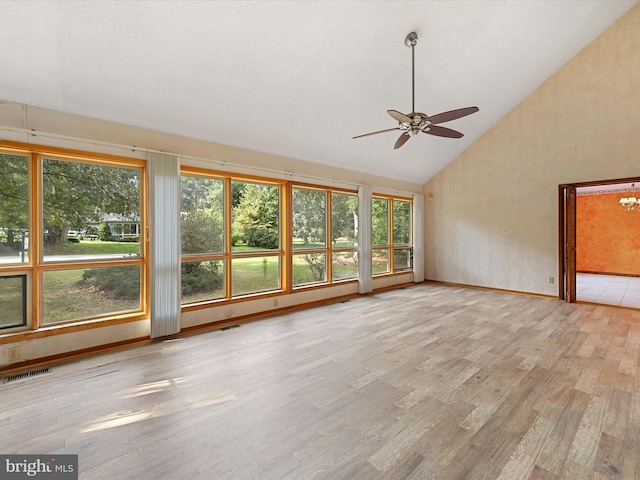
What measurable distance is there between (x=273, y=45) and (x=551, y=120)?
19.2 feet

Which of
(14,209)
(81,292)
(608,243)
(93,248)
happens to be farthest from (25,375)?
(608,243)

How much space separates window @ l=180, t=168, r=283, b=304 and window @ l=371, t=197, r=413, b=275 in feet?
8.89

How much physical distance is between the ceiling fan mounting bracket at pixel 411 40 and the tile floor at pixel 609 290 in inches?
232

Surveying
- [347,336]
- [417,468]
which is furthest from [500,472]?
[347,336]

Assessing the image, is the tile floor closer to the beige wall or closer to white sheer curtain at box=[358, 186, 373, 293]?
the beige wall

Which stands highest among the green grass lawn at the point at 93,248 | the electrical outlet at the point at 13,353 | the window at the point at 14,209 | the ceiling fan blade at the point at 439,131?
the ceiling fan blade at the point at 439,131

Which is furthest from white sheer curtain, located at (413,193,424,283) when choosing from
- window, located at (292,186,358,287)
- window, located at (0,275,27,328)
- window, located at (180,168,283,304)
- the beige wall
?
window, located at (0,275,27,328)

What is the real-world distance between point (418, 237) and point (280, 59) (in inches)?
229

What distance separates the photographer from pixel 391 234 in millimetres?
7422

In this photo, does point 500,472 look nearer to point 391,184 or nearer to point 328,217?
point 328,217

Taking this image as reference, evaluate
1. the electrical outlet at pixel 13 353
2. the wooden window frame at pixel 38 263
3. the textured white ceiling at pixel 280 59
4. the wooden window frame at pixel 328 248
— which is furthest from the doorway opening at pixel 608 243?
the electrical outlet at pixel 13 353

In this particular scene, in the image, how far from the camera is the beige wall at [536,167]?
5.09 meters

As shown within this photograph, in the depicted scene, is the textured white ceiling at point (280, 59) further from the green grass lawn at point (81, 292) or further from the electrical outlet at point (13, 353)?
the electrical outlet at point (13, 353)

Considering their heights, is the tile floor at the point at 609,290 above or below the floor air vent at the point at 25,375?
above
